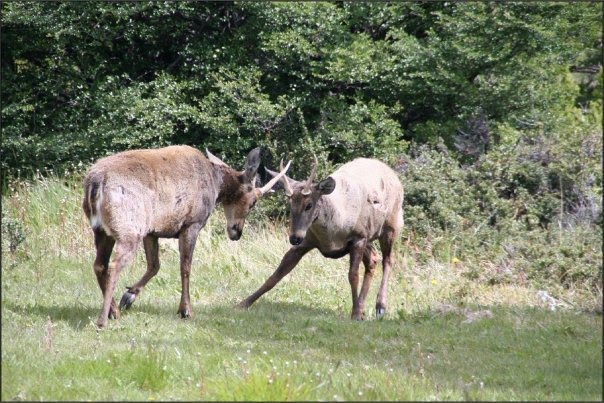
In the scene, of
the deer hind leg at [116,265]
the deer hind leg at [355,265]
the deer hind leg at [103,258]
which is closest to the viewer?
the deer hind leg at [116,265]

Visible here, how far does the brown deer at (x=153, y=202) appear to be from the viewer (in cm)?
1058

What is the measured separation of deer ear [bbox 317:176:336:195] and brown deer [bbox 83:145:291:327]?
0.67m

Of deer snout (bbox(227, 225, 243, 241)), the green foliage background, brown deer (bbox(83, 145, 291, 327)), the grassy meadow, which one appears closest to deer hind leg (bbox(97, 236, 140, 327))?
brown deer (bbox(83, 145, 291, 327))

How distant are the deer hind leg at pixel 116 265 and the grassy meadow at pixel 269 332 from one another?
174mm

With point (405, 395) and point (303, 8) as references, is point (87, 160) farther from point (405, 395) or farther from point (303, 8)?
point (405, 395)

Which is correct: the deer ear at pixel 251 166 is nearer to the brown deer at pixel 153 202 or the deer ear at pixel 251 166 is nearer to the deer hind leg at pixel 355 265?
the brown deer at pixel 153 202

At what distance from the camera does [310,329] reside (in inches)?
436

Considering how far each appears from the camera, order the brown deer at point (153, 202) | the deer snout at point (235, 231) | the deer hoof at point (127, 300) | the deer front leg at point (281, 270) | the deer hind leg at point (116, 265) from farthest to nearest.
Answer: the deer snout at point (235, 231) → the deer front leg at point (281, 270) → the deer hoof at point (127, 300) → the brown deer at point (153, 202) → the deer hind leg at point (116, 265)

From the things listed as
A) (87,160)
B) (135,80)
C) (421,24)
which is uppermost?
(421,24)

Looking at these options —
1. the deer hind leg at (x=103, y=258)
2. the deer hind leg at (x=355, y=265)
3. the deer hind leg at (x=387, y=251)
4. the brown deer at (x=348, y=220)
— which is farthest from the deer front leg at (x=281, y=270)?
the deer hind leg at (x=103, y=258)

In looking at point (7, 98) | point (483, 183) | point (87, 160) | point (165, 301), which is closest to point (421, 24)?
point (483, 183)

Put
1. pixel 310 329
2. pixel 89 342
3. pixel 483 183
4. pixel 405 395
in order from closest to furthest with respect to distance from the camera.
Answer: pixel 405 395 < pixel 89 342 < pixel 310 329 < pixel 483 183

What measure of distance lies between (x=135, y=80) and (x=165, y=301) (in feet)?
31.9

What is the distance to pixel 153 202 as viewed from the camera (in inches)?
441
